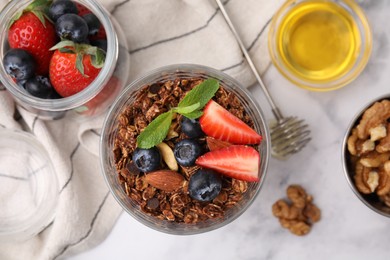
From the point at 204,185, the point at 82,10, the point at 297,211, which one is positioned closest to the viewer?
the point at 204,185

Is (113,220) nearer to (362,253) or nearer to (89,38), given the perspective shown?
(89,38)

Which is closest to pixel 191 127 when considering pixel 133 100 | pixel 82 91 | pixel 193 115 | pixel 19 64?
pixel 193 115

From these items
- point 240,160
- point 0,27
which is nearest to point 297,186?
point 240,160

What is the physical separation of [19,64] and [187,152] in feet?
1.35

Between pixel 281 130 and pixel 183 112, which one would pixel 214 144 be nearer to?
pixel 183 112

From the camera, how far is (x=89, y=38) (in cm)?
124

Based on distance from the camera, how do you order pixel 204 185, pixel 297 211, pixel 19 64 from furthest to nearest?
pixel 297 211 < pixel 19 64 < pixel 204 185

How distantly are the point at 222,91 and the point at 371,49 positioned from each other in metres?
0.47

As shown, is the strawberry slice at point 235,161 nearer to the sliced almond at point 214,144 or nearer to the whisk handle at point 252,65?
the sliced almond at point 214,144

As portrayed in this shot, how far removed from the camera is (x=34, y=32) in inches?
46.9

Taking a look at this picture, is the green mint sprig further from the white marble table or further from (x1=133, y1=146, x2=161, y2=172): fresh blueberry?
the white marble table

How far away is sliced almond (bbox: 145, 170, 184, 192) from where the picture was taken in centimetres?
109

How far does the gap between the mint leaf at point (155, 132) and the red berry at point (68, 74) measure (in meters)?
0.23

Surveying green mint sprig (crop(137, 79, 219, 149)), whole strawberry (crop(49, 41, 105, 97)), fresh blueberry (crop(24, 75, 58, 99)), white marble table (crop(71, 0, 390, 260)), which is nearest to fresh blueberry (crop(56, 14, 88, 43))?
whole strawberry (crop(49, 41, 105, 97))
